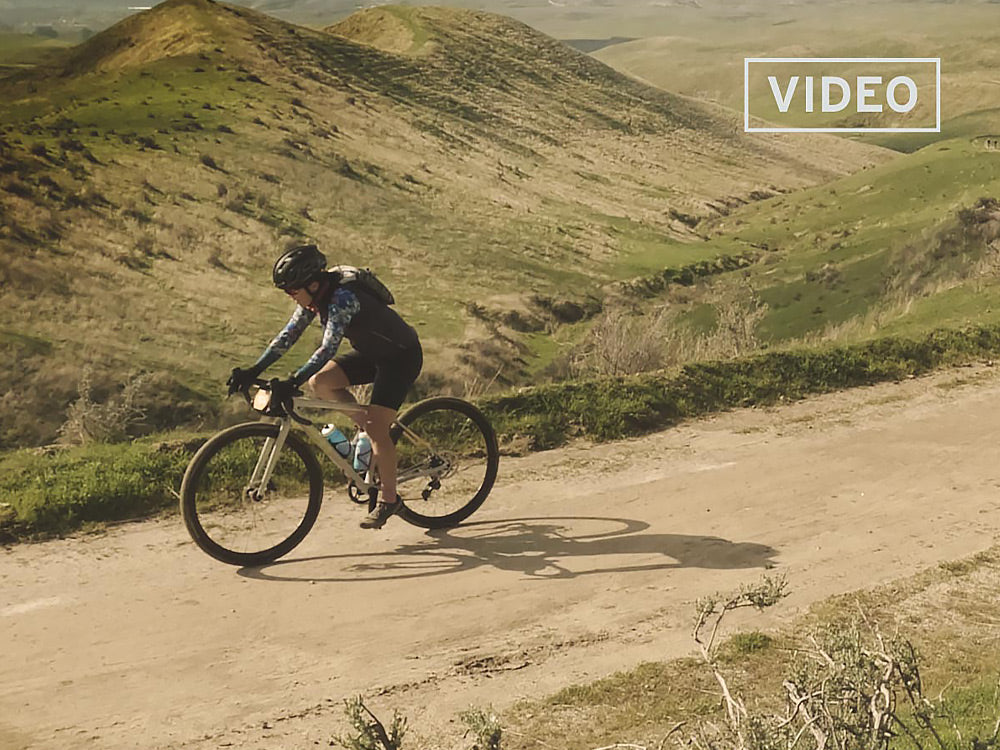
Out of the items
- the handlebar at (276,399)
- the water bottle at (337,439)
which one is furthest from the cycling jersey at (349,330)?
the water bottle at (337,439)

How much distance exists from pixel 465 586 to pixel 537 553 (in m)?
0.82

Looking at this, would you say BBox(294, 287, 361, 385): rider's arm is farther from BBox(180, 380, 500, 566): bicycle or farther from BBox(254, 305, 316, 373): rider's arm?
BBox(180, 380, 500, 566): bicycle

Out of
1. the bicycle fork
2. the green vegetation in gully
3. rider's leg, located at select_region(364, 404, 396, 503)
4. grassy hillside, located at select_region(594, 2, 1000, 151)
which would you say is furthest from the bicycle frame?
grassy hillside, located at select_region(594, 2, 1000, 151)

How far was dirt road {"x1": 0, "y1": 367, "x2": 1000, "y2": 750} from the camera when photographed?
608cm

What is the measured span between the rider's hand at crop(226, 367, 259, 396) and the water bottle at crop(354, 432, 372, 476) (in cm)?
103

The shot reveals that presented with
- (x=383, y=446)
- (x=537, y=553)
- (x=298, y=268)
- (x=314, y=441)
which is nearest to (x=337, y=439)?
(x=314, y=441)

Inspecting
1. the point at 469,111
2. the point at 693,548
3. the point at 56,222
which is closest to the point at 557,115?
the point at 469,111

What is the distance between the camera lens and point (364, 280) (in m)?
7.88

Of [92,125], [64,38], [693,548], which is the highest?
[64,38]

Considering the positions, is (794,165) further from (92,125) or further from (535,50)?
(92,125)

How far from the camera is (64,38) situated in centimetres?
3444

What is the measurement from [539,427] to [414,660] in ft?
15.0

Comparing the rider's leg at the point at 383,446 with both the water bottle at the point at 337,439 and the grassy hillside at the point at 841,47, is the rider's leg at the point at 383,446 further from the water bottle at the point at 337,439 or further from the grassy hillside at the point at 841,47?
the grassy hillside at the point at 841,47

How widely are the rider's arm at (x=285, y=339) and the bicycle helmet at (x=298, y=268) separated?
31 centimetres
